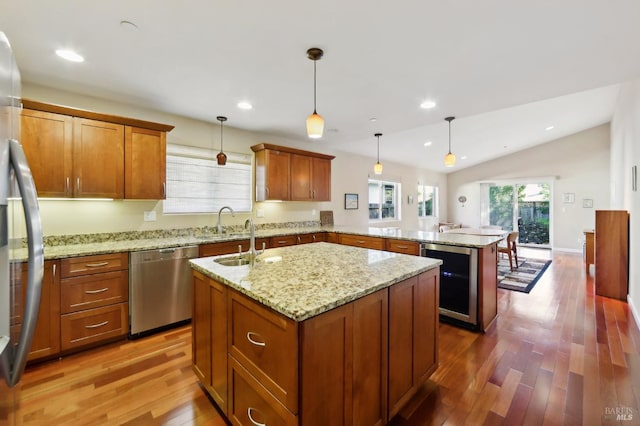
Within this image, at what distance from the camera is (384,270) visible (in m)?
1.68

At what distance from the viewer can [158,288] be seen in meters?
2.75

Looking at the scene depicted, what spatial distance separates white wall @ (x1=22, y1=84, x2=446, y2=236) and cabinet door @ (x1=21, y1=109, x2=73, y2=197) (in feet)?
1.19

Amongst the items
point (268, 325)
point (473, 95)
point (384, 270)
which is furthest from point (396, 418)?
point (473, 95)

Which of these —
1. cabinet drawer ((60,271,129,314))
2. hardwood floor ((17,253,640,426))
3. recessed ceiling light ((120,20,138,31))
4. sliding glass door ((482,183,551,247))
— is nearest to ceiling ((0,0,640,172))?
recessed ceiling light ((120,20,138,31))

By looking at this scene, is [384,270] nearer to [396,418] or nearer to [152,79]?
[396,418]

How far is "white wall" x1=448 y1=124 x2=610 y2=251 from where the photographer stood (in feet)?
23.4

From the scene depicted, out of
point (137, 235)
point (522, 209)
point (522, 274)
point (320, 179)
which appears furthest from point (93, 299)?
point (522, 209)

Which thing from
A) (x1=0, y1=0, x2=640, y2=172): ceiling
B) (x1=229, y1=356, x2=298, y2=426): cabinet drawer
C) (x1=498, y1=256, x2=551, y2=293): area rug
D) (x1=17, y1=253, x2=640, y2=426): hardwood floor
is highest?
(x1=0, y1=0, x2=640, y2=172): ceiling

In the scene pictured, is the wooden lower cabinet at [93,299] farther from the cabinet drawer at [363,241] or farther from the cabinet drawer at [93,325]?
the cabinet drawer at [363,241]

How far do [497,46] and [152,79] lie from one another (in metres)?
2.86

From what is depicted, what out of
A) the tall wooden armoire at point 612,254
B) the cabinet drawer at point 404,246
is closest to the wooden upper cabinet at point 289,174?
the cabinet drawer at point 404,246

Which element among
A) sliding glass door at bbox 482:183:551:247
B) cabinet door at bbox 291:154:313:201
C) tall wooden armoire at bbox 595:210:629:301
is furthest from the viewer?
sliding glass door at bbox 482:183:551:247

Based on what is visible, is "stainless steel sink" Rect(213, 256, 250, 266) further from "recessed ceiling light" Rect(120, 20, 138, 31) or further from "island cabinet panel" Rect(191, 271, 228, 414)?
"recessed ceiling light" Rect(120, 20, 138, 31)

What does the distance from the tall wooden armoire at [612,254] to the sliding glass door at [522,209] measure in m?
4.65
